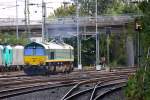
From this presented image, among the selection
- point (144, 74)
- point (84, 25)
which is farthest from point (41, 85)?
point (84, 25)

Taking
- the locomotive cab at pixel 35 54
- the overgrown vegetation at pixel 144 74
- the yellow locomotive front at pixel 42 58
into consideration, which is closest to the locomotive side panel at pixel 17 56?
the yellow locomotive front at pixel 42 58

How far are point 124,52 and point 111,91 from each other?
55.8m

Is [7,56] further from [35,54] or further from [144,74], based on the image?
[144,74]

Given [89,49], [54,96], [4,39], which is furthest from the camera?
[89,49]

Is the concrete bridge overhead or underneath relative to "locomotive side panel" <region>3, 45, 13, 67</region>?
overhead

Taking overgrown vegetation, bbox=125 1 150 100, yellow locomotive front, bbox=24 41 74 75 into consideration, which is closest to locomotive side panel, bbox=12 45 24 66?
yellow locomotive front, bbox=24 41 74 75

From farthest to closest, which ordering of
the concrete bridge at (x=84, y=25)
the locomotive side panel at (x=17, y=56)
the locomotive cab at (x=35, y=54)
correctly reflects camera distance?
the concrete bridge at (x=84, y=25), the locomotive side panel at (x=17, y=56), the locomotive cab at (x=35, y=54)

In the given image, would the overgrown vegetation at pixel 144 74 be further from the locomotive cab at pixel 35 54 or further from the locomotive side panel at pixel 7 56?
the locomotive side panel at pixel 7 56

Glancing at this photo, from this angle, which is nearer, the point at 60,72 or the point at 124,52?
the point at 60,72

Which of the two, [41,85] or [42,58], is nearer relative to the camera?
[41,85]

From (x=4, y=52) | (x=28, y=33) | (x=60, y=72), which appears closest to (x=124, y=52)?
(x=28, y=33)

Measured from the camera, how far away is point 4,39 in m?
71.4

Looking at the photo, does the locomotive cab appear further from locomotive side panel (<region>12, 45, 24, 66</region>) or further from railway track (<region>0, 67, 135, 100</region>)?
locomotive side panel (<region>12, 45, 24, 66</region>)

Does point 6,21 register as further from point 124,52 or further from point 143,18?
point 143,18
